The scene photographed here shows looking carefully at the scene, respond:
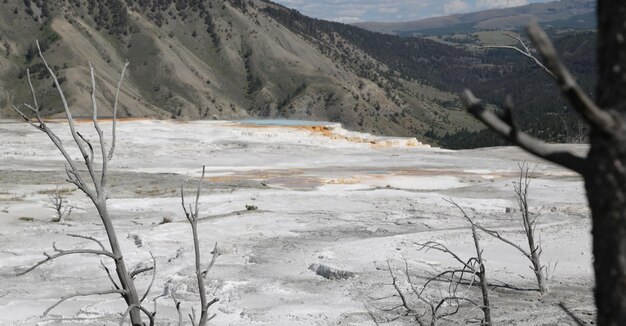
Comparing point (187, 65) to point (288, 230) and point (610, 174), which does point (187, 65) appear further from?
point (610, 174)

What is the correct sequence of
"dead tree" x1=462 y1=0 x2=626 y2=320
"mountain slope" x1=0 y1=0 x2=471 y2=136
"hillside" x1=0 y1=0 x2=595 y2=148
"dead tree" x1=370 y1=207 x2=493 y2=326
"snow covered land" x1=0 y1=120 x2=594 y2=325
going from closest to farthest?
1. "dead tree" x1=462 y1=0 x2=626 y2=320
2. "dead tree" x1=370 y1=207 x2=493 y2=326
3. "snow covered land" x1=0 y1=120 x2=594 y2=325
4. "hillside" x1=0 y1=0 x2=595 y2=148
5. "mountain slope" x1=0 y1=0 x2=471 y2=136

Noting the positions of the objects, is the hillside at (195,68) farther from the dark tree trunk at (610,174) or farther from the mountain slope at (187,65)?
the dark tree trunk at (610,174)

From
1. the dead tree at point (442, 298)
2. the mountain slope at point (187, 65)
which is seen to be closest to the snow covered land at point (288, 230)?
the dead tree at point (442, 298)

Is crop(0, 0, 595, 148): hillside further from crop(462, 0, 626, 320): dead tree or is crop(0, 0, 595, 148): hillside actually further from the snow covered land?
crop(462, 0, 626, 320): dead tree

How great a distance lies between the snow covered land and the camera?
14617 mm

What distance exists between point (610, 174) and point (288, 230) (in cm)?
2081

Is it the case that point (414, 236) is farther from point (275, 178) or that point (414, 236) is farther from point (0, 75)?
point (0, 75)

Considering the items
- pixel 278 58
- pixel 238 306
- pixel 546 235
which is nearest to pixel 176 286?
pixel 238 306

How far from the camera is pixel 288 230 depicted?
22078 mm

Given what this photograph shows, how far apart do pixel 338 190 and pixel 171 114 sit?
8947 cm

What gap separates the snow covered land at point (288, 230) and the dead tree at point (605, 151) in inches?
213

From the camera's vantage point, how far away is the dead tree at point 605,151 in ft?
4.55

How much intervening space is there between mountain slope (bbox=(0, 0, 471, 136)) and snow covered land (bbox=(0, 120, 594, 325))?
6685 cm

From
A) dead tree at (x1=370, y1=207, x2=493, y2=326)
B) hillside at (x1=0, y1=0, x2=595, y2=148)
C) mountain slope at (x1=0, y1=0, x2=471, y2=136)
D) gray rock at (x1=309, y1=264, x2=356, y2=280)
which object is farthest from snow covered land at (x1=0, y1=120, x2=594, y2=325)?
mountain slope at (x1=0, y1=0, x2=471, y2=136)
